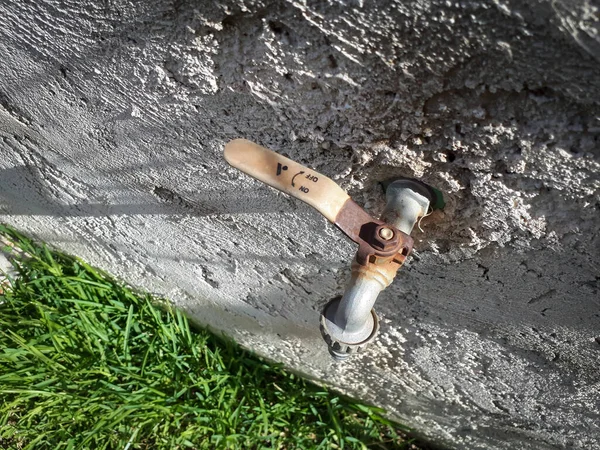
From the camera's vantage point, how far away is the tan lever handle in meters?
0.78

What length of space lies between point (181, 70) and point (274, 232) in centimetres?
45

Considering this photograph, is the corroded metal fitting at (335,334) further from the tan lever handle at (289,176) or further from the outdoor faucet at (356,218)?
the tan lever handle at (289,176)

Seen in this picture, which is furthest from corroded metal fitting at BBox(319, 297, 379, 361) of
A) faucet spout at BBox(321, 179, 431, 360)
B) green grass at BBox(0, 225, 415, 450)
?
green grass at BBox(0, 225, 415, 450)

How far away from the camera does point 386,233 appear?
31.8 inches

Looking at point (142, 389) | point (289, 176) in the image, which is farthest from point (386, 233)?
point (142, 389)

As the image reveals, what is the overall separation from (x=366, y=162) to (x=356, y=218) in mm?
161

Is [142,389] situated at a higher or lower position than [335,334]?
lower

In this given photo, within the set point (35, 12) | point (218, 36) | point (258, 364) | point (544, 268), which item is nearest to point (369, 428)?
point (258, 364)

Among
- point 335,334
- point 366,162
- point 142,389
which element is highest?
point 366,162

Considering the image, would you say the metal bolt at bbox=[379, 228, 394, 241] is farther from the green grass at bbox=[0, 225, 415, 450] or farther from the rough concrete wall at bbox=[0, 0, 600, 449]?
the green grass at bbox=[0, 225, 415, 450]

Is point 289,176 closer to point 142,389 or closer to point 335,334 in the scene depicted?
point 335,334

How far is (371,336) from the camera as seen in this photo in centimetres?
99

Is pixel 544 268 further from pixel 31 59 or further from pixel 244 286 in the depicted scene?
pixel 31 59

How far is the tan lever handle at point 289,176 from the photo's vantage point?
776 mm
